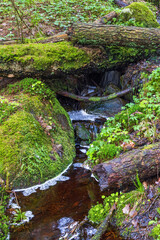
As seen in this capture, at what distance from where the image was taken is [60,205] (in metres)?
3.62

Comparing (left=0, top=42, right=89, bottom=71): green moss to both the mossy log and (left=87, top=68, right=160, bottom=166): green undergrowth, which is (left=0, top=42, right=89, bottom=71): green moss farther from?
the mossy log

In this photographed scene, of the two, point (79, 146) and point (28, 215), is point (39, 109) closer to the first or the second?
point (79, 146)

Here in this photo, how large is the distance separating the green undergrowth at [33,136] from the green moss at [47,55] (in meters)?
0.50

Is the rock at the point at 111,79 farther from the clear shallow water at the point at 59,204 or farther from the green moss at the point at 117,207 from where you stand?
the green moss at the point at 117,207

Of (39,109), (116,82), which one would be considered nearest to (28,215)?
(39,109)

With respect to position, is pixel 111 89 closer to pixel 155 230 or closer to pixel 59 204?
pixel 59 204

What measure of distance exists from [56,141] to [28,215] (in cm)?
191

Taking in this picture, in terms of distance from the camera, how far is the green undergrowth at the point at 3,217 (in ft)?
9.74

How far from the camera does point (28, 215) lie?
11.1 ft

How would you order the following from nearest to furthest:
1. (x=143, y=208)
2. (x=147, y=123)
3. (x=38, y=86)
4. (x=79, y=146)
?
1. (x=143, y=208)
2. (x=147, y=123)
3. (x=38, y=86)
4. (x=79, y=146)

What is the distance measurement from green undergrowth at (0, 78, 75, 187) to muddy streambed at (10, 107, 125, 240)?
0.25 metres

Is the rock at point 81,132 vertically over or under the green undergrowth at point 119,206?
under

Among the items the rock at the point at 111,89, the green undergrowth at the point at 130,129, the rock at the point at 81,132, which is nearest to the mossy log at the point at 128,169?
the green undergrowth at the point at 130,129

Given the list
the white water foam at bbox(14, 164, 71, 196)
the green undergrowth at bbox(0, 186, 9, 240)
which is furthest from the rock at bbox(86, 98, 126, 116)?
the green undergrowth at bbox(0, 186, 9, 240)
